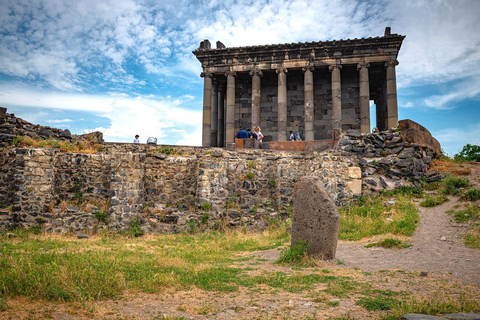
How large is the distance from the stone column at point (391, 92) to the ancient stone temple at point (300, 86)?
0.07 m

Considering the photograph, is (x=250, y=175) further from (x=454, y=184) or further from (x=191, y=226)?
(x=454, y=184)

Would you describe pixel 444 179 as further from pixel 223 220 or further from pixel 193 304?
pixel 193 304

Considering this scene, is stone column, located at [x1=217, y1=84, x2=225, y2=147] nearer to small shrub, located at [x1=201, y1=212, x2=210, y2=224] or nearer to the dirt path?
small shrub, located at [x1=201, y1=212, x2=210, y2=224]

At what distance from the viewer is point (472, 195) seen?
35.6 feet

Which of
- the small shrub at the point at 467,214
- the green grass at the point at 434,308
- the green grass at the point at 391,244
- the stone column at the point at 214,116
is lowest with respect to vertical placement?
the green grass at the point at 434,308

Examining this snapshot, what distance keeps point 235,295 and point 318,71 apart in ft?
78.7

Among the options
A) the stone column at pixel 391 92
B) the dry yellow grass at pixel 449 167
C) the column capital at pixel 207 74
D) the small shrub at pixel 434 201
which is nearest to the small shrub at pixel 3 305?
the small shrub at pixel 434 201

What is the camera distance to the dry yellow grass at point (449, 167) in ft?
42.3

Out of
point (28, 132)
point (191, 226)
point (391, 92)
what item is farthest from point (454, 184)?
point (28, 132)

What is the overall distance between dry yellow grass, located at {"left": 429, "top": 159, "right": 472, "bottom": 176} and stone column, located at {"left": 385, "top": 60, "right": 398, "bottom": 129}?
416 inches

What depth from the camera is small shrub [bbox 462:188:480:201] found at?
10.8 metres

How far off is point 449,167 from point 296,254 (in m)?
9.48

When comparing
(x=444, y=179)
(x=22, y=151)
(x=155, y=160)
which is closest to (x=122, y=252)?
(x=155, y=160)

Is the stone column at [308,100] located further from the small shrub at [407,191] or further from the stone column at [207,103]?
the small shrub at [407,191]
